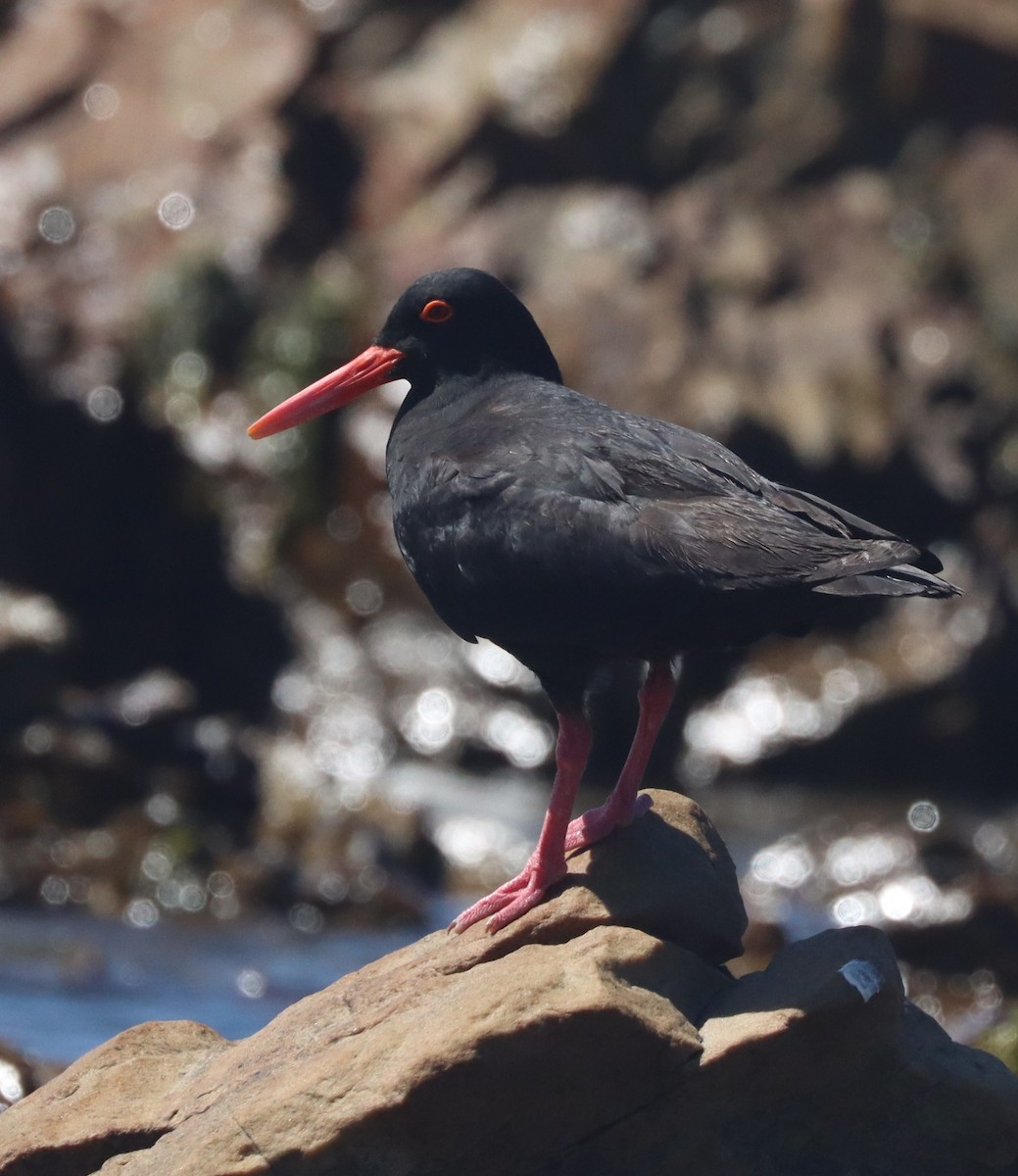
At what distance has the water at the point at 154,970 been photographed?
9.56 meters

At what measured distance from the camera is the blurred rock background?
12375 millimetres

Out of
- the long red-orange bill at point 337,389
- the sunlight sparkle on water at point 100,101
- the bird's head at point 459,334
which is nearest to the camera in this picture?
the bird's head at point 459,334

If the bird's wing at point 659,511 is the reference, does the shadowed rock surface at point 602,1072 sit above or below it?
below

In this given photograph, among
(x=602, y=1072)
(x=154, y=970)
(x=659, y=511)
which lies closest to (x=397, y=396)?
(x=154, y=970)

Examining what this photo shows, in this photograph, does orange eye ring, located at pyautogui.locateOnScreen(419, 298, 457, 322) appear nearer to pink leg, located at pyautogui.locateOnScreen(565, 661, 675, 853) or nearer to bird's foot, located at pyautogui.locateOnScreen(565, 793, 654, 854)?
pink leg, located at pyautogui.locateOnScreen(565, 661, 675, 853)

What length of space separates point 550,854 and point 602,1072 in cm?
90

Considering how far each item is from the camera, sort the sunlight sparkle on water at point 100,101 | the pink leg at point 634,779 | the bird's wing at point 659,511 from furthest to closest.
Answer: the sunlight sparkle on water at point 100,101 < the pink leg at point 634,779 < the bird's wing at point 659,511

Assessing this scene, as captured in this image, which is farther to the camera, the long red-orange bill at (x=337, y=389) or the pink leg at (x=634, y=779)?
the long red-orange bill at (x=337, y=389)

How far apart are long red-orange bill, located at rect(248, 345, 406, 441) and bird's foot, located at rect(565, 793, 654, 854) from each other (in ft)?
6.68

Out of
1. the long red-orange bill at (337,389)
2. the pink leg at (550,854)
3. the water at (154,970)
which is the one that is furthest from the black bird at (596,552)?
the water at (154,970)

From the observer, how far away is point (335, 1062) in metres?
4.98

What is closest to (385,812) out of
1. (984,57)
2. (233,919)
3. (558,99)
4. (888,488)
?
(233,919)

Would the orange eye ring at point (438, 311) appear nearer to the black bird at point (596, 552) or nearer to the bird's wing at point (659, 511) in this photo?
the black bird at point (596, 552)

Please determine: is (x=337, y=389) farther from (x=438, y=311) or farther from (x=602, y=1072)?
(x=602, y=1072)
